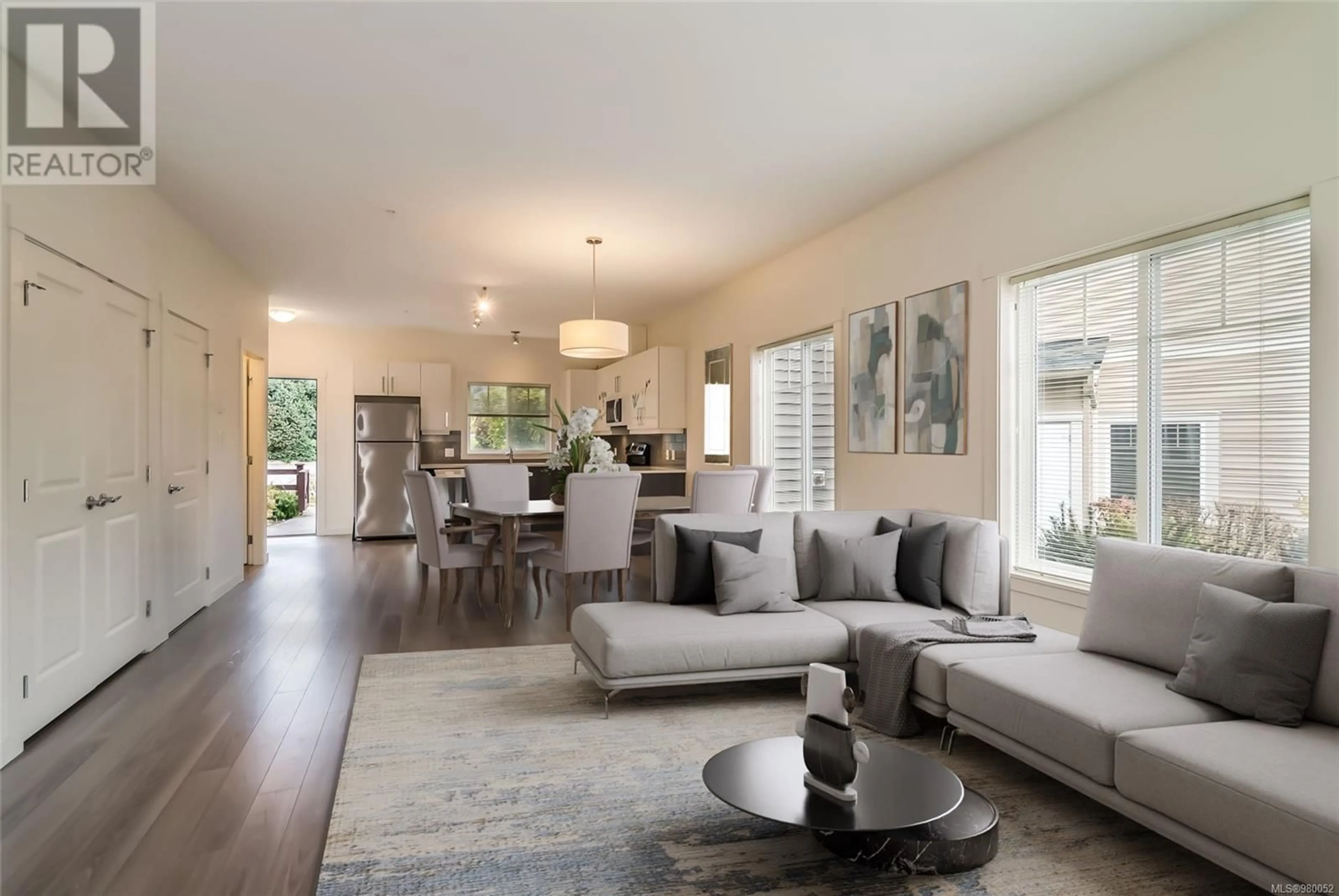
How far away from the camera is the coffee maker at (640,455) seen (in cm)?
920

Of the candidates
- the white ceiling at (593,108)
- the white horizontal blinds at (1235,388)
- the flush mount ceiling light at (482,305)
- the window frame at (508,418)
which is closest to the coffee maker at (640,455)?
the window frame at (508,418)

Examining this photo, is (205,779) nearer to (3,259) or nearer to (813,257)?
(3,259)

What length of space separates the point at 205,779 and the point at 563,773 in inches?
48.4

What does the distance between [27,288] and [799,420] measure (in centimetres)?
499

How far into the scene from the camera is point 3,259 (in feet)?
9.28

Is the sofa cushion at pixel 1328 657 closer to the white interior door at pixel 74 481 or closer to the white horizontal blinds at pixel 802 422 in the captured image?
the white horizontal blinds at pixel 802 422

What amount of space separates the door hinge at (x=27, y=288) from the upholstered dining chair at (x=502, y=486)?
3137mm

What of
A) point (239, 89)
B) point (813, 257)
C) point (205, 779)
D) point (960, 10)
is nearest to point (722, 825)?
point (205, 779)


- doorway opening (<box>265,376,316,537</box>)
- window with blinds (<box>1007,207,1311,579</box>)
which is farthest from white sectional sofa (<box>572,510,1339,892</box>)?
doorway opening (<box>265,376,316,537</box>)

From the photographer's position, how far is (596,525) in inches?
185

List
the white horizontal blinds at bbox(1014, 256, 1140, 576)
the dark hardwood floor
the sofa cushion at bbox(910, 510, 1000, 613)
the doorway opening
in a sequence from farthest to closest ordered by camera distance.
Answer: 1. the doorway opening
2. the sofa cushion at bbox(910, 510, 1000, 613)
3. the white horizontal blinds at bbox(1014, 256, 1140, 576)
4. the dark hardwood floor

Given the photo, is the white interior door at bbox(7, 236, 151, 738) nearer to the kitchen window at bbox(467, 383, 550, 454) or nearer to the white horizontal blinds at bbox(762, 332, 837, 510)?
the white horizontal blinds at bbox(762, 332, 837, 510)

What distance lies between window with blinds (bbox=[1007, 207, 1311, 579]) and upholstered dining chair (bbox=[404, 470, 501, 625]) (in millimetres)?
3396

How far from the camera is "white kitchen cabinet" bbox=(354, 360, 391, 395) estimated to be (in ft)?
32.1
